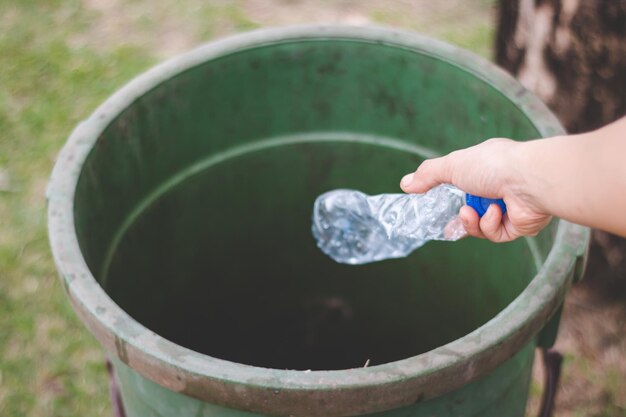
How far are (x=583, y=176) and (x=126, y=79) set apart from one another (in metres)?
2.65

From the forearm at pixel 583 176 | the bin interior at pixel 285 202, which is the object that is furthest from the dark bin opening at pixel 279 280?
the forearm at pixel 583 176

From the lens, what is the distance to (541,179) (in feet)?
3.61

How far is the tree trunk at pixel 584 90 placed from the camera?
214cm

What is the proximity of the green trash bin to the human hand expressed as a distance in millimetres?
92

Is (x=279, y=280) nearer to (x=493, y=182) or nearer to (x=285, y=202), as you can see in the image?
(x=285, y=202)

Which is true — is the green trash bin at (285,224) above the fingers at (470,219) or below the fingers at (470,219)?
below

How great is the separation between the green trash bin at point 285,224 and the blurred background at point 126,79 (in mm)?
627

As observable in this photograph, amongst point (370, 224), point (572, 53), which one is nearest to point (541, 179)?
point (370, 224)

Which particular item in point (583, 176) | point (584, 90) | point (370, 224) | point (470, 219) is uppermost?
point (583, 176)

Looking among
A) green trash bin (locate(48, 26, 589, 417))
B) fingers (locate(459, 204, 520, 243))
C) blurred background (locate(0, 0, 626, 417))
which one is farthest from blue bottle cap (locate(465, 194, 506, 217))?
blurred background (locate(0, 0, 626, 417))

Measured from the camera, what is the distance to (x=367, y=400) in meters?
1.10

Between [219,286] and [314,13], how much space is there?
77.8 inches

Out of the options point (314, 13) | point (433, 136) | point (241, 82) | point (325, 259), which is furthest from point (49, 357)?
point (314, 13)

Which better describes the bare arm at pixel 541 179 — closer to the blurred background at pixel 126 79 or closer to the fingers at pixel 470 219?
the fingers at pixel 470 219
